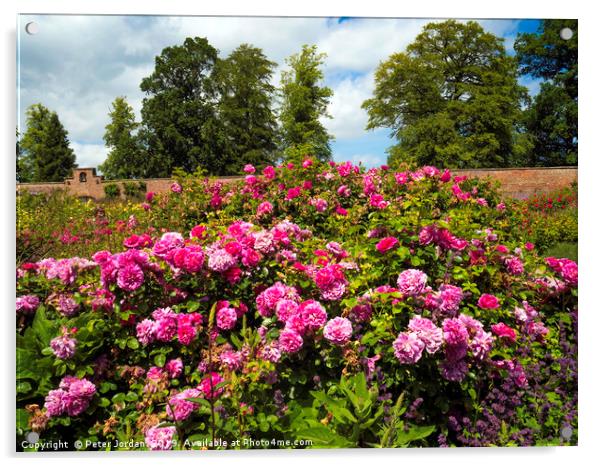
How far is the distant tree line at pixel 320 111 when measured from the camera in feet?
A: 8.85

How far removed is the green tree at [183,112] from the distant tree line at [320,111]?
10 millimetres

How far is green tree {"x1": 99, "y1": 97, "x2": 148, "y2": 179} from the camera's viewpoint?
3.00 metres

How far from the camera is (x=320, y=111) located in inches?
123

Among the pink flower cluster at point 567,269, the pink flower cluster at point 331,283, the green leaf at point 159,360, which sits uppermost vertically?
the pink flower cluster at point 567,269

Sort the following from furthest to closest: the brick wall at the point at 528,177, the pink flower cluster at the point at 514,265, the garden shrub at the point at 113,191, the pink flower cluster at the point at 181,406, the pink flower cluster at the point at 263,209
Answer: the garden shrub at the point at 113,191
the pink flower cluster at the point at 263,209
the brick wall at the point at 528,177
the pink flower cluster at the point at 514,265
the pink flower cluster at the point at 181,406

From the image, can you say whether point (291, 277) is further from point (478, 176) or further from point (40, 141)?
point (478, 176)

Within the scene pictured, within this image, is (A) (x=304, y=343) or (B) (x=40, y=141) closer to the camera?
(A) (x=304, y=343)

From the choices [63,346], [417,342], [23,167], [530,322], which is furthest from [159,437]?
[530,322]

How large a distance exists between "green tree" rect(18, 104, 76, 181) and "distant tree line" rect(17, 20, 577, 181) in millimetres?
11

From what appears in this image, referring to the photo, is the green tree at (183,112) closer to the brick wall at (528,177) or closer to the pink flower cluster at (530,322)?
the pink flower cluster at (530,322)

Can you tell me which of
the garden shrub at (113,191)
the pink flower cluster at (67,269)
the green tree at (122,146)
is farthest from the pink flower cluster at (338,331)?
the garden shrub at (113,191)

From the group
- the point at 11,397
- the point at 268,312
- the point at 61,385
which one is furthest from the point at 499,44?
Answer: the point at 11,397

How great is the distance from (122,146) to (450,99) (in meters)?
3.00

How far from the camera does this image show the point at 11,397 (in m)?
2.08
